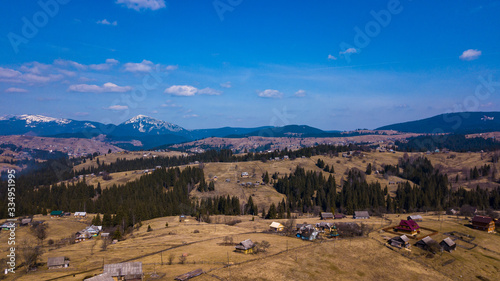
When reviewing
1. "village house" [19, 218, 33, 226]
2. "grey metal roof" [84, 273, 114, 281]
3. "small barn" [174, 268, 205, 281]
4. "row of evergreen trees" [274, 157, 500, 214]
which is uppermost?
"grey metal roof" [84, 273, 114, 281]

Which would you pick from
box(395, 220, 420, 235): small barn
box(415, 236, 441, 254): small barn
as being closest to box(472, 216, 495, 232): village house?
box(395, 220, 420, 235): small barn

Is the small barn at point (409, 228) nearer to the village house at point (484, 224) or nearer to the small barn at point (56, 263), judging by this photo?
the village house at point (484, 224)

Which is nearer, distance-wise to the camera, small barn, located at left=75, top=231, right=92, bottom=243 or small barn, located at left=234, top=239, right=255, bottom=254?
small barn, located at left=234, top=239, right=255, bottom=254

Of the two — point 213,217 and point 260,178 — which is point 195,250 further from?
point 260,178

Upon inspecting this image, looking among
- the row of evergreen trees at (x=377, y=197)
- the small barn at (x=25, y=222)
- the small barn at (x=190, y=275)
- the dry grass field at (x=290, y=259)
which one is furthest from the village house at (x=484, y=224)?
the small barn at (x=25, y=222)

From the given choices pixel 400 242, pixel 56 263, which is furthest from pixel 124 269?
pixel 400 242

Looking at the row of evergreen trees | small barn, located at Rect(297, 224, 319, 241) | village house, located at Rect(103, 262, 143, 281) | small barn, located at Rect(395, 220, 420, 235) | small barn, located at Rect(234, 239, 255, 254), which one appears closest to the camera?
village house, located at Rect(103, 262, 143, 281)

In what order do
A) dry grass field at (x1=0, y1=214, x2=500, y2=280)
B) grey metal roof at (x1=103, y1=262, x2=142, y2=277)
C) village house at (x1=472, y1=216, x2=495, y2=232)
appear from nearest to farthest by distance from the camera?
grey metal roof at (x1=103, y1=262, x2=142, y2=277) < dry grass field at (x1=0, y1=214, x2=500, y2=280) < village house at (x1=472, y1=216, x2=495, y2=232)

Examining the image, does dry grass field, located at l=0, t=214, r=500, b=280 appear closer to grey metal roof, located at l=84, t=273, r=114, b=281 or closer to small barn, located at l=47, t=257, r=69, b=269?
small barn, located at l=47, t=257, r=69, b=269
